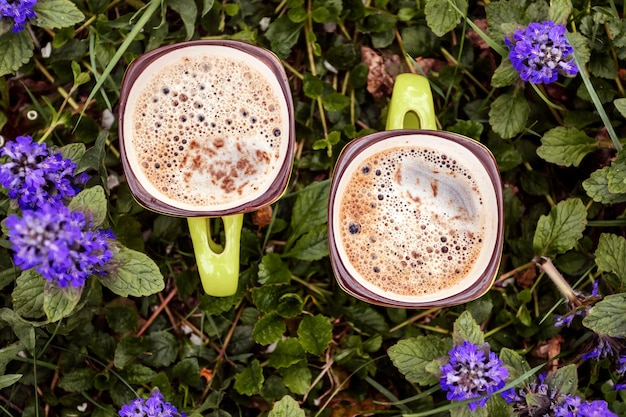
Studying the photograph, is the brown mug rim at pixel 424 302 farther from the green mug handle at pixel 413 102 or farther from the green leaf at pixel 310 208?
the green leaf at pixel 310 208

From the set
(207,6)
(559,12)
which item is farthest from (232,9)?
(559,12)

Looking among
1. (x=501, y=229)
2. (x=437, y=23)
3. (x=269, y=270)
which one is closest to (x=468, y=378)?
(x=501, y=229)

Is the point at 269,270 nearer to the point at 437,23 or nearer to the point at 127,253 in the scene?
the point at 127,253

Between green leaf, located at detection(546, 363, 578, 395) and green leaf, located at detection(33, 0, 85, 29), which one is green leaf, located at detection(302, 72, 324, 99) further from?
green leaf, located at detection(546, 363, 578, 395)

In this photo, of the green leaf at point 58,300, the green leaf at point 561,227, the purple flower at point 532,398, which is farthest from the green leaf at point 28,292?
the green leaf at point 561,227

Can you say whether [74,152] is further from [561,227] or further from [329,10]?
[561,227]

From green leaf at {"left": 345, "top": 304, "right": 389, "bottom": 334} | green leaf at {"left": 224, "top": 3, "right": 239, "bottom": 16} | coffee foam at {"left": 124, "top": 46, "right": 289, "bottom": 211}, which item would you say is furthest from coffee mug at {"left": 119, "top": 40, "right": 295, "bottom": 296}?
green leaf at {"left": 345, "top": 304, "right": 389, "bottom": 334}
